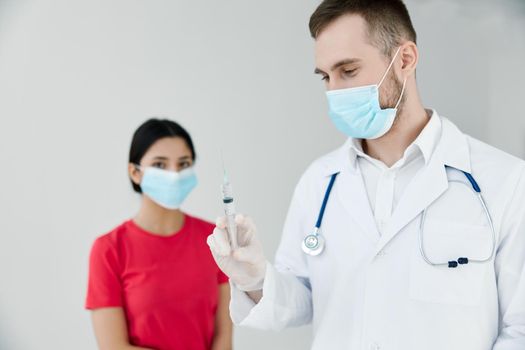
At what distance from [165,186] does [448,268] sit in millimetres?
997

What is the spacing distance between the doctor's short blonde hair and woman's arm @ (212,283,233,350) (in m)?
0.98

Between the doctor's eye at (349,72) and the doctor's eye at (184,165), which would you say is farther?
the doctor's eye at (184,165)

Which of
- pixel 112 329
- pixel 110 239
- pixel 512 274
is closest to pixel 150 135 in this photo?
pixel 110 239

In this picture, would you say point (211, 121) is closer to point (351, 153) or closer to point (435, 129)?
point (351, 153)

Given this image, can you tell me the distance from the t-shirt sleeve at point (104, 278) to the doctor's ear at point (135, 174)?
225 millimetres

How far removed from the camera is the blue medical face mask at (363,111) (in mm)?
1278

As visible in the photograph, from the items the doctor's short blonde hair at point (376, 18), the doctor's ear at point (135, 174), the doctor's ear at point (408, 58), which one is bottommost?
the doctor's ear at point (135, 174)

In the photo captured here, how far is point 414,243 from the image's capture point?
4.05 feet

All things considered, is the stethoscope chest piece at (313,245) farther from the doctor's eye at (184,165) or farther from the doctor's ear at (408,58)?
the doctor's eye at (184,165)

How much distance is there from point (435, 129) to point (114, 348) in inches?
46.8

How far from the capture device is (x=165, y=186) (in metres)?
1.81

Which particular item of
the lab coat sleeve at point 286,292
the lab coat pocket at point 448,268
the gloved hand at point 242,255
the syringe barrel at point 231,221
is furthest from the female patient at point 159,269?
the lab coat pocket at point 448,268

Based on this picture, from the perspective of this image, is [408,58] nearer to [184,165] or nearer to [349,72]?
[349,72]

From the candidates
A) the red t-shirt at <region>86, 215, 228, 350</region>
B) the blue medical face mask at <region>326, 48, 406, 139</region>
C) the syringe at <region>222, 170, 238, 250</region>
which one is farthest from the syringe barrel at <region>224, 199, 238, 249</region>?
the red t-shirt at <region>86, 215, 228, 350</region>
